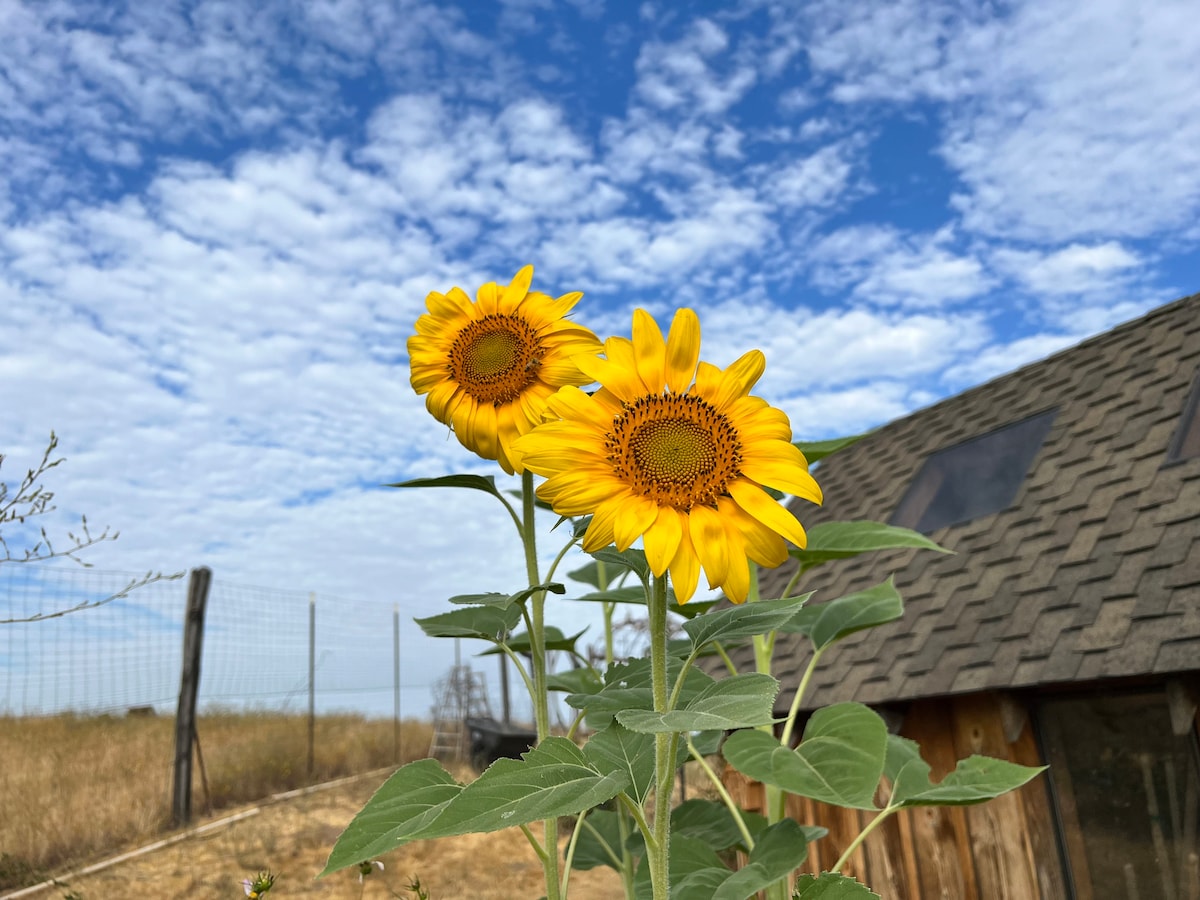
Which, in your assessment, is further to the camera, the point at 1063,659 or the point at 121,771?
the point at 121,771

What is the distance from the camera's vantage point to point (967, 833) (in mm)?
4742

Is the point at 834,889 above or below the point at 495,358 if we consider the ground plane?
below

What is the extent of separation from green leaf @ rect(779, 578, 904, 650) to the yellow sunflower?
2.31ft

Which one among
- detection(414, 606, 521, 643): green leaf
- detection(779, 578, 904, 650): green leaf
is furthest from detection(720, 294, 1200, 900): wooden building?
detection(414, 606, 521, 643): green leaf

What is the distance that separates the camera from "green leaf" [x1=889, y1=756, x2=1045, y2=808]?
1618mm

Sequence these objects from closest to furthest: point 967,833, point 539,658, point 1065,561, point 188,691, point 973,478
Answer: point 539,658 → point 967,833 → point 1065,561 → point 973,478 → point 188,691

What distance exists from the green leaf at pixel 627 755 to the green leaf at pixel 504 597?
224 millimetres

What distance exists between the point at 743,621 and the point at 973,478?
5.92m

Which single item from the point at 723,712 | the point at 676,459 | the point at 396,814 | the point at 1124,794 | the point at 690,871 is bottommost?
the point at 1124,794

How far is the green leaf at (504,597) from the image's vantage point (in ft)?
4.20

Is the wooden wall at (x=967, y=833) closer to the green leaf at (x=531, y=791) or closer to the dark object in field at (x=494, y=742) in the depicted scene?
the green leaf at (x=531, y=791)

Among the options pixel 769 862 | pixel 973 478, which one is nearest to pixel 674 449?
pixel 769 862

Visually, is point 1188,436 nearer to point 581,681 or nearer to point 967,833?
point 967,833

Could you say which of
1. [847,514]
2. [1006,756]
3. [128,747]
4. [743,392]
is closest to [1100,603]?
[1006,756]
